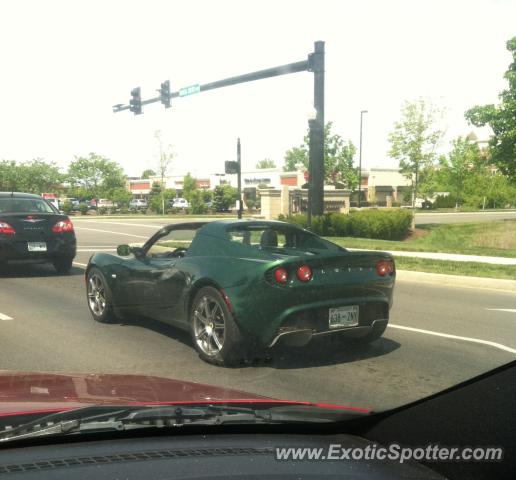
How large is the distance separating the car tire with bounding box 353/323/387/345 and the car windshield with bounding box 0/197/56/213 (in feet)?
29.2

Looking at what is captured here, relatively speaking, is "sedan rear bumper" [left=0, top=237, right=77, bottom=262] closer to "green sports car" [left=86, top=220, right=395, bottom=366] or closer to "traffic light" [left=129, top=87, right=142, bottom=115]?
"green sports car" [left=86, top=220, right=395, bottom=366]

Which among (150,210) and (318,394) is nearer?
(318,394)

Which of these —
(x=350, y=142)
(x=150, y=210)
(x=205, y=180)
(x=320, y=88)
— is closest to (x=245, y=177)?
(x=205, y=180)

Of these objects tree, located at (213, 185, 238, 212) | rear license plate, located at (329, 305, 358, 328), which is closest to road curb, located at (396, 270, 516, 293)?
rear license plate, located at (329, 305, 358, 328)

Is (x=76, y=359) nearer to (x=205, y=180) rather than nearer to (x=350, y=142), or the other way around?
(x=350, y=142)

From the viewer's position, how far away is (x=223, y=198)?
226ft

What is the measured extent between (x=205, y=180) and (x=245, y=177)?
13.6 meters

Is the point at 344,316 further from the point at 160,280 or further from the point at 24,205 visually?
the point at 24,205

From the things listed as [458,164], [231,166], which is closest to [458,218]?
[458,164]

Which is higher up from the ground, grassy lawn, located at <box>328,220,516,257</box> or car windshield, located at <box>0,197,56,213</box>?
car windshield, located at <box>0,197,56,213</box>

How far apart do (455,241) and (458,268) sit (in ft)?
32.9

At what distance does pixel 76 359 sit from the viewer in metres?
6.19

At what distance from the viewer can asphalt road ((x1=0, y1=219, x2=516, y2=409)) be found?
17.5ft

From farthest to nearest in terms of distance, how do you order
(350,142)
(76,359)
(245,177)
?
(245,177), (350,142), (76,359)
